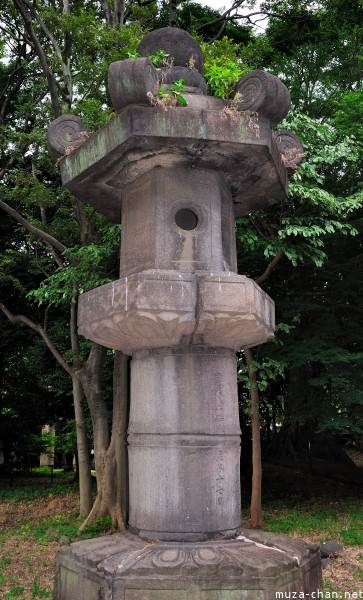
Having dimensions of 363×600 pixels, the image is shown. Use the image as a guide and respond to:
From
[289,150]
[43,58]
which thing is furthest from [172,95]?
[43,58]

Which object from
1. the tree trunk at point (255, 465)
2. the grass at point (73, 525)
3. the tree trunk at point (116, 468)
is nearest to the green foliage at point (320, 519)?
the grass at point (73, 525)

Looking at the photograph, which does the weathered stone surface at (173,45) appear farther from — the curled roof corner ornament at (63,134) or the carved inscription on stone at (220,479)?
the carved inscription on stone at (220,479)

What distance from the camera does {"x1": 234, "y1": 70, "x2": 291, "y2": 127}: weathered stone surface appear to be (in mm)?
4699

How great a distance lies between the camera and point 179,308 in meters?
4.29

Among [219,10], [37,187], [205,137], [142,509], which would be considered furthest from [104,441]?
[219,10]

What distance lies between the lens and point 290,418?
12094mm

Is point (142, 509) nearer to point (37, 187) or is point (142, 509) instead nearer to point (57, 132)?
point (57, 132)

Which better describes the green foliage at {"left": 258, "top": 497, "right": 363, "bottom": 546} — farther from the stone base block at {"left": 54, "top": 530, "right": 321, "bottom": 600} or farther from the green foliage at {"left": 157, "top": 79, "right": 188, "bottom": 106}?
the green foliage at {"left": 157, "top": 79, "right": 188, "bottom": 106}

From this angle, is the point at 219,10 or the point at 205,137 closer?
the point at 205,137

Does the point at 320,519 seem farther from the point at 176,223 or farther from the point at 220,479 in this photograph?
the point at 176,223

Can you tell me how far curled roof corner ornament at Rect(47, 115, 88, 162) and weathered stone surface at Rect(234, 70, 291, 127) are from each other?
5.22ft

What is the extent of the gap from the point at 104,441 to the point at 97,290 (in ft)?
22.5

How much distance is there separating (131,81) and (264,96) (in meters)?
1.17
